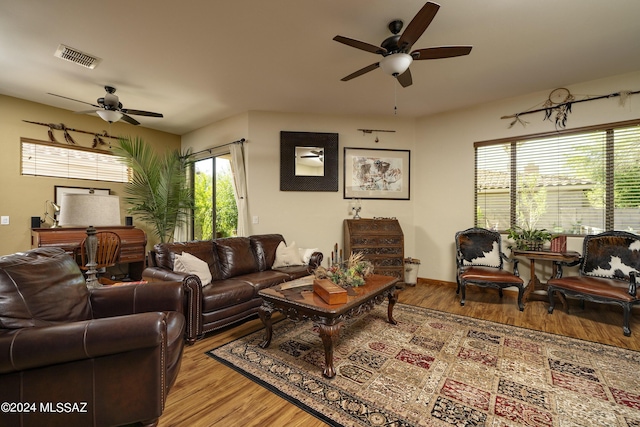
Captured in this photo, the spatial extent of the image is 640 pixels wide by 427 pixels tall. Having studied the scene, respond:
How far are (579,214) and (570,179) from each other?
19.2 inches

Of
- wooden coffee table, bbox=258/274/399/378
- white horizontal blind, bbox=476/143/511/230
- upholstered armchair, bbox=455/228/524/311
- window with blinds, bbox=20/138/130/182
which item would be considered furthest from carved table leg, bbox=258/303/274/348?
window with blinds, bbox=20/138/130/182

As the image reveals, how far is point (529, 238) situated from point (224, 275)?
13.5 feet

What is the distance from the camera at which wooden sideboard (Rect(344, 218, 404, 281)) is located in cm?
434

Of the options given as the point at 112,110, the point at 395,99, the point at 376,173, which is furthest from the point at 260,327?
the point at 395,99

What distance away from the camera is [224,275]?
3.34 metres

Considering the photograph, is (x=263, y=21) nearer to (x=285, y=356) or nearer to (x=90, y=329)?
(x=90, y=329)

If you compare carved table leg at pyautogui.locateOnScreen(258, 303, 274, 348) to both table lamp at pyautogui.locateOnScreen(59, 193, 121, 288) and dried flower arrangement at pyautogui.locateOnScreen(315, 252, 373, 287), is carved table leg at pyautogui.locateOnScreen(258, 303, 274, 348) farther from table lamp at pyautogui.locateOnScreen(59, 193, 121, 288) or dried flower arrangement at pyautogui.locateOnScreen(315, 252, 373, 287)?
table lamp at pyautogui.locateOnScreen(59, 193, 121, 288)

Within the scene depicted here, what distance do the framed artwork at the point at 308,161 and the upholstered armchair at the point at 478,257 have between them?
2242 millimetres

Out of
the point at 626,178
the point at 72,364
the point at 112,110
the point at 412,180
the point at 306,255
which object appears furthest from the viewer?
the point at 412,180

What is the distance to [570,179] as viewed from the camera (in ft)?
12.3

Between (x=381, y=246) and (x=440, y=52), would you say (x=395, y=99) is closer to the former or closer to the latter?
(x=440, y=52)

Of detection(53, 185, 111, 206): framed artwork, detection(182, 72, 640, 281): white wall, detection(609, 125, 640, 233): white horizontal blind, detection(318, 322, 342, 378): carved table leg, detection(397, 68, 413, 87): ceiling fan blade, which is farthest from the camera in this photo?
detection(182, 72, 640, 281): white wall

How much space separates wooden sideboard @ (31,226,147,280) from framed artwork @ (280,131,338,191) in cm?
256

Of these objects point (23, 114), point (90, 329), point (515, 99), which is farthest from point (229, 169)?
point (515, 99)
